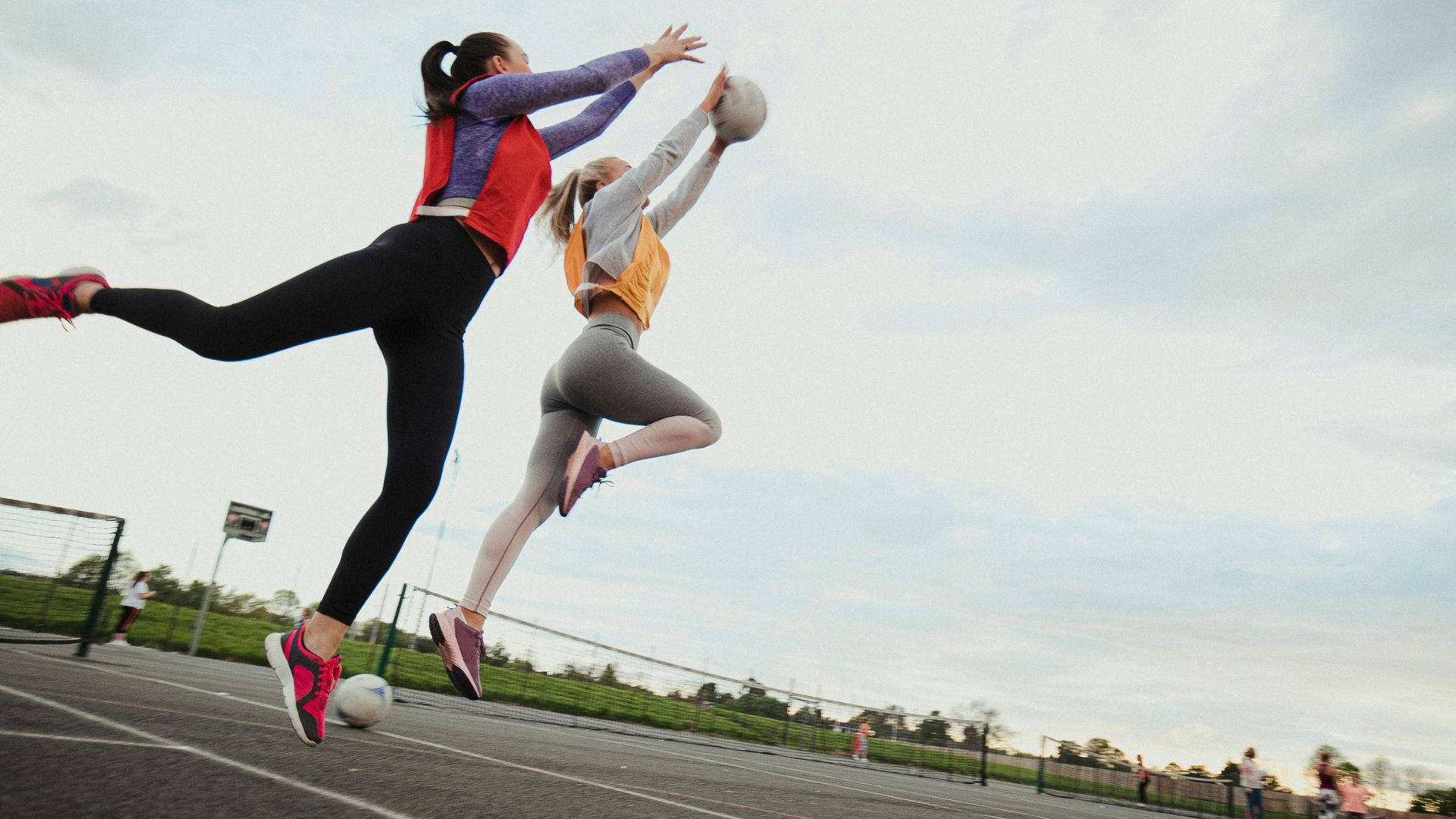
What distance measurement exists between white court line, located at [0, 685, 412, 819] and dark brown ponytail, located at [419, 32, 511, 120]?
1693 mm

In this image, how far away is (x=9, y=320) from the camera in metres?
2.01

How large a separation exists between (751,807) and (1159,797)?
3458 cm

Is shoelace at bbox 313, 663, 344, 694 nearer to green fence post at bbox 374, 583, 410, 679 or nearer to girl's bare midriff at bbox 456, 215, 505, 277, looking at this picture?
girl's bare midriff at bbox 456, 215, 505, 277

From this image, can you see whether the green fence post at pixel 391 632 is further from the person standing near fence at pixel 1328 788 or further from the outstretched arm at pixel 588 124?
the person standing near fence at pixel 1328 788

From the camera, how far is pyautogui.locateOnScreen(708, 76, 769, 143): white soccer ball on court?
3670 mm

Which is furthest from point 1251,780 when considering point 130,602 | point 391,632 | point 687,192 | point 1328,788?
point 130,602

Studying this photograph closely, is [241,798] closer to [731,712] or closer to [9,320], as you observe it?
[9,320]

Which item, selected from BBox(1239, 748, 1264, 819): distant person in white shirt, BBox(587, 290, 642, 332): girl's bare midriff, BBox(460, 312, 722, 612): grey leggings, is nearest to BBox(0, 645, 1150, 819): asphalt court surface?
BBox(460, 312, 722, 612): grey leggings

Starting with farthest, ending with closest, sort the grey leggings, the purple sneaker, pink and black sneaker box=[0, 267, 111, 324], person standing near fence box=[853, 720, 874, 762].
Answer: person standing near fence box=[853, 720, 874, 762] < the grey leggings < the purple sneaker < pink and black sneaker box=[0, 267, 111, 324]

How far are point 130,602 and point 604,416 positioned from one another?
17.0 metres

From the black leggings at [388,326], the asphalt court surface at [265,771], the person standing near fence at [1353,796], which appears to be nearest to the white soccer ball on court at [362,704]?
the asphalt court surface at [265,771]

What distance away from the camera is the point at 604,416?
321 centimetres

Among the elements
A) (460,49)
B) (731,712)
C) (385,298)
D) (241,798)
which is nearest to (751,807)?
(241,798)

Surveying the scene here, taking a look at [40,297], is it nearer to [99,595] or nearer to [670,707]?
[99,595]
